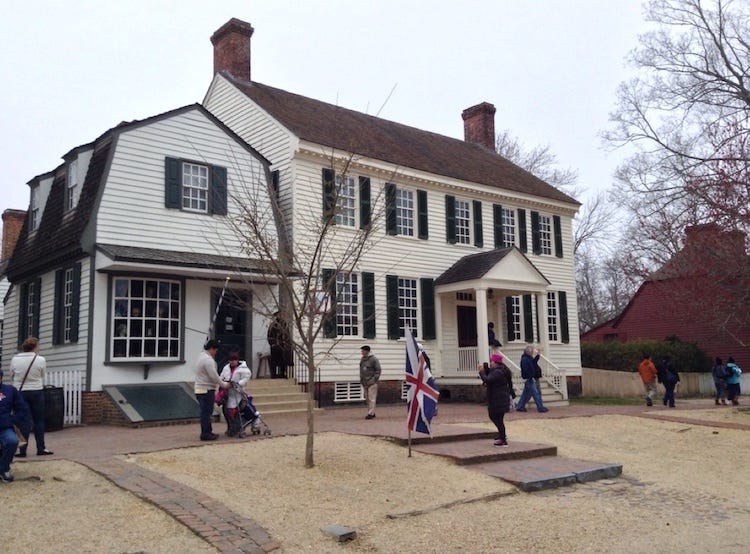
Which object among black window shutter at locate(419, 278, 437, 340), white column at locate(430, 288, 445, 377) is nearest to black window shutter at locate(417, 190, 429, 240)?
black window shutter at locate(419, 278, 437, 340)

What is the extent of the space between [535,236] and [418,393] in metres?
15.6

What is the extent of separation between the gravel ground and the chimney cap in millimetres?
14936

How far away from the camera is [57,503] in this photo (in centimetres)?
738

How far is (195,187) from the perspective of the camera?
16672mm

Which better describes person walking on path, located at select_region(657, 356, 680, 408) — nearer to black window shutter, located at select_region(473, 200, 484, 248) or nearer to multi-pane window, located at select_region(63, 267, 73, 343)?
black window shutter, located at select_region(473, 200, 484, 248)

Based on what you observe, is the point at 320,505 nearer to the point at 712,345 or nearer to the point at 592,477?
the point at 592,477

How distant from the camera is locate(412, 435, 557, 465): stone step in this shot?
10094mm

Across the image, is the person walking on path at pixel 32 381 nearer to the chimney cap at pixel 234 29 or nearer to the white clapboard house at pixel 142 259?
the white clapboard house at pixel 142 259

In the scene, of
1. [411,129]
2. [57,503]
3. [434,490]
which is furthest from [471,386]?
[57,503]

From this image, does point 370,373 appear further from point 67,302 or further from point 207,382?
point 67,302

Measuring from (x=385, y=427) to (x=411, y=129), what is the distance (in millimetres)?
16253

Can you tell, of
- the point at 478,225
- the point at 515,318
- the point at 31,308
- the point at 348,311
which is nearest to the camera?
the point at 31,308

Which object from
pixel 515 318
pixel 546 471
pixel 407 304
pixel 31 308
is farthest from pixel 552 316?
pixel 31 308

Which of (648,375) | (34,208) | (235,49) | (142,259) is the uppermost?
(235,49)
